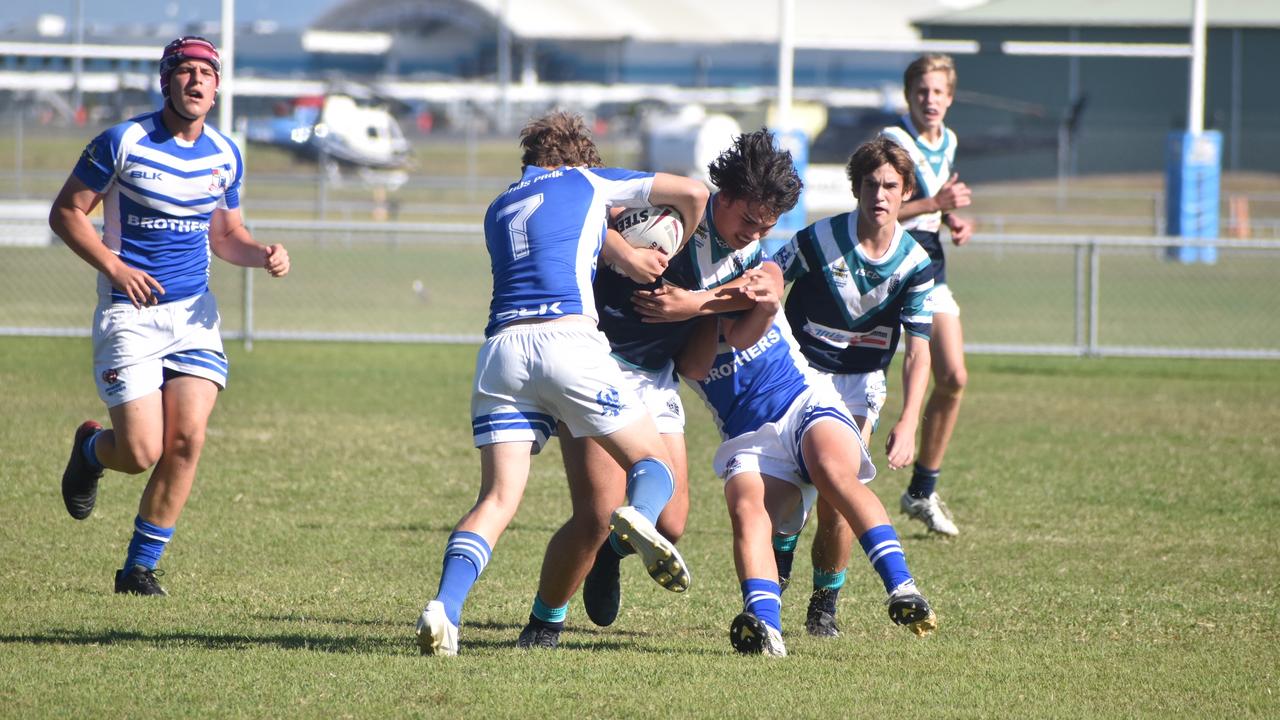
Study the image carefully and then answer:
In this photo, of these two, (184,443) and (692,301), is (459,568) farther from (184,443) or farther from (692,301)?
(184,443)

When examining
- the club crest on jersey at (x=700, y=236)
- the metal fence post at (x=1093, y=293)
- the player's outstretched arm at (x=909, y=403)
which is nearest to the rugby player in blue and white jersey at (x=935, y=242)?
the player's outstretched arm at (x=909, y=403)

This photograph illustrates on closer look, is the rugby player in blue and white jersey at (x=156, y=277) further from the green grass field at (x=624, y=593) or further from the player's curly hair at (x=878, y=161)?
the player's curly hair at (x=878, y=161)

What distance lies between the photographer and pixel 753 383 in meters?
5.70

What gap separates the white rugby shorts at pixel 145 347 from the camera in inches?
242

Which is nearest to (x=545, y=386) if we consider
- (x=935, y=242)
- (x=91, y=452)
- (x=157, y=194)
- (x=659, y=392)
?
(x=659, y=392)

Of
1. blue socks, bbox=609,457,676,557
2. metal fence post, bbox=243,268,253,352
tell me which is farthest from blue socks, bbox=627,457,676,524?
metal fence post, bbox=243,268,253,352

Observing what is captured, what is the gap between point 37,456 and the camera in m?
9.38

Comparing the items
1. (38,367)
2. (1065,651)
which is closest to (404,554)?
(1065,651)

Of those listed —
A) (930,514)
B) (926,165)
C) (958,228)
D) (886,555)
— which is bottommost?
(930,514)

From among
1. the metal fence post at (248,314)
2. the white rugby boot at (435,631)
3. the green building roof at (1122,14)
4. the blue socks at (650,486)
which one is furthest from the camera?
the green building roof at (1122,14)

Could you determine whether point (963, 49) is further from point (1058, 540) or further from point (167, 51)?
point (167, 51)

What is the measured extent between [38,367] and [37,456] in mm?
4939

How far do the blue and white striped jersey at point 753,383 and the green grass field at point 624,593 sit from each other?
83 cm

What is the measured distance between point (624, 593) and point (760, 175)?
7.32 ft
